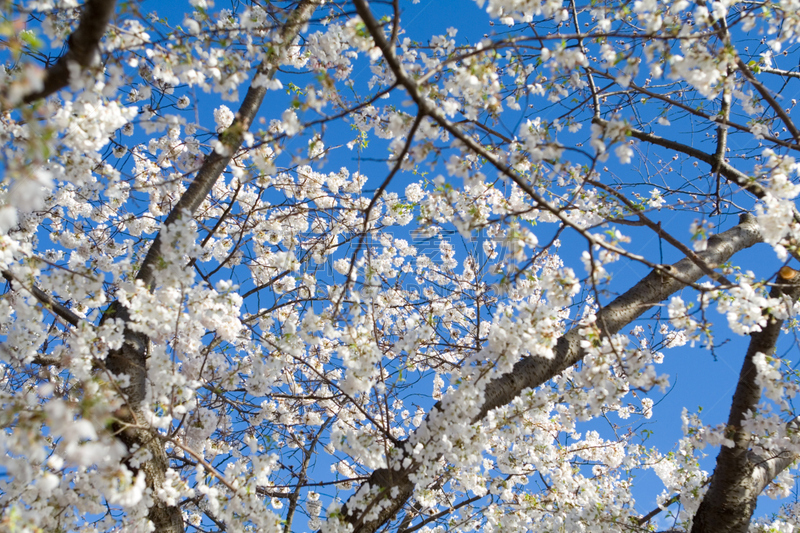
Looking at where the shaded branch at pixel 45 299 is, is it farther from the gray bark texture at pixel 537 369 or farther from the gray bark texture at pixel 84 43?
the gray bark texture at pixel 537 369

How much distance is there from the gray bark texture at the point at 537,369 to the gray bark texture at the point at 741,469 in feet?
1.81

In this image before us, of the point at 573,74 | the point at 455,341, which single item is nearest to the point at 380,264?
the point at 455,341

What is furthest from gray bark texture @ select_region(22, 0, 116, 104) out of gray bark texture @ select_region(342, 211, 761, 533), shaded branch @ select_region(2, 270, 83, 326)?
gray bark texture @ select_region(342, 211, 761, 533)

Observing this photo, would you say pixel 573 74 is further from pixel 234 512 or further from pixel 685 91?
pixel 234 512

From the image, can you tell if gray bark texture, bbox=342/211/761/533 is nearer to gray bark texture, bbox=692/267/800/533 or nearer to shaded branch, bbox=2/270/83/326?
gray bark texture, bbox=692/267/800/533

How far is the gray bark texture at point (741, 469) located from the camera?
2.89 metres

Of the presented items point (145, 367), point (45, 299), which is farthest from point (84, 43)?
point (145, 367)

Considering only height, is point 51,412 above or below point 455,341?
below

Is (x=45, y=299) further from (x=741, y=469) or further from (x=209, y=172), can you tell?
(x=741, y=469)

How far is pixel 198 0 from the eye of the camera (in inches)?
99.4

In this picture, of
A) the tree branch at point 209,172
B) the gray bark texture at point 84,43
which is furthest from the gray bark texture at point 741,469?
the gray bark texture at point 84,43

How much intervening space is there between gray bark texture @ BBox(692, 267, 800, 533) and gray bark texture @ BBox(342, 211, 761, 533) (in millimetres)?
552

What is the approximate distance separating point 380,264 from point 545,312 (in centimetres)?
305

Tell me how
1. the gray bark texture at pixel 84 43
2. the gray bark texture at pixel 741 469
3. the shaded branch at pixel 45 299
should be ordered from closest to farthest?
the gray bark texture at pixel 84 43, the shaded branch at pixel 45 299, the gray bark texture at pixel 741 469
